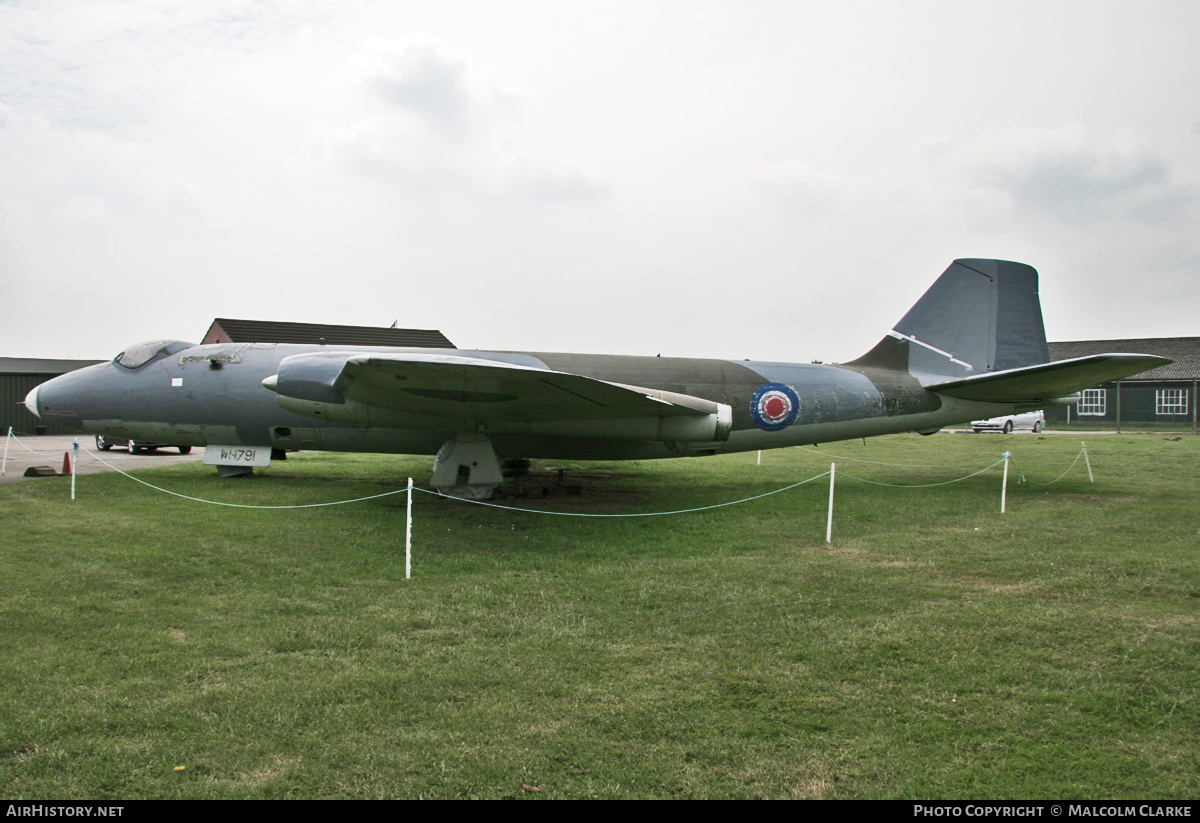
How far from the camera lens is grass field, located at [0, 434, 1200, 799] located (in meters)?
3.25

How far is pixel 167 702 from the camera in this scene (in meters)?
3.87

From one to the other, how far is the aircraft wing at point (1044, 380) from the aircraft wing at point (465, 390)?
481 cm

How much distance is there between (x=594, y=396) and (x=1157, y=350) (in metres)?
47.1

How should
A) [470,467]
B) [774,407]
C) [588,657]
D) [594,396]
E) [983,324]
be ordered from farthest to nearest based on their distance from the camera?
[983,324] → [774,407] → [470,467] → [594,396] → [588,657]

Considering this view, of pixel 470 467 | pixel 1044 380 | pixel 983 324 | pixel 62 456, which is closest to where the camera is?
pixel 470 467

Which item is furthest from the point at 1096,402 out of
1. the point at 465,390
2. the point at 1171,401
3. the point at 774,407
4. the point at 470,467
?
the point at 465,390

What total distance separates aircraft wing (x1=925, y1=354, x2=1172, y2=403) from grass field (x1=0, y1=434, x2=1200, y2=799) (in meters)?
2.37

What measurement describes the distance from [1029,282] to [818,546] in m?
7.88

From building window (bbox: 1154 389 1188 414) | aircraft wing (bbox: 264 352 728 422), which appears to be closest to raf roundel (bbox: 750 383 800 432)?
aircraft wing (bbox: 264 352 728 422)

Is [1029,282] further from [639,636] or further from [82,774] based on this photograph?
[82,774]

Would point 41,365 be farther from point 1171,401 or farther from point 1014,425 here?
point 1171,401

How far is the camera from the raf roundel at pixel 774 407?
11609 millimetres

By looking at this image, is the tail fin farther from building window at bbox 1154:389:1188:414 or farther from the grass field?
building window at bbox 1154:389:1188:414

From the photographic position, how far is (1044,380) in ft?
37.3
